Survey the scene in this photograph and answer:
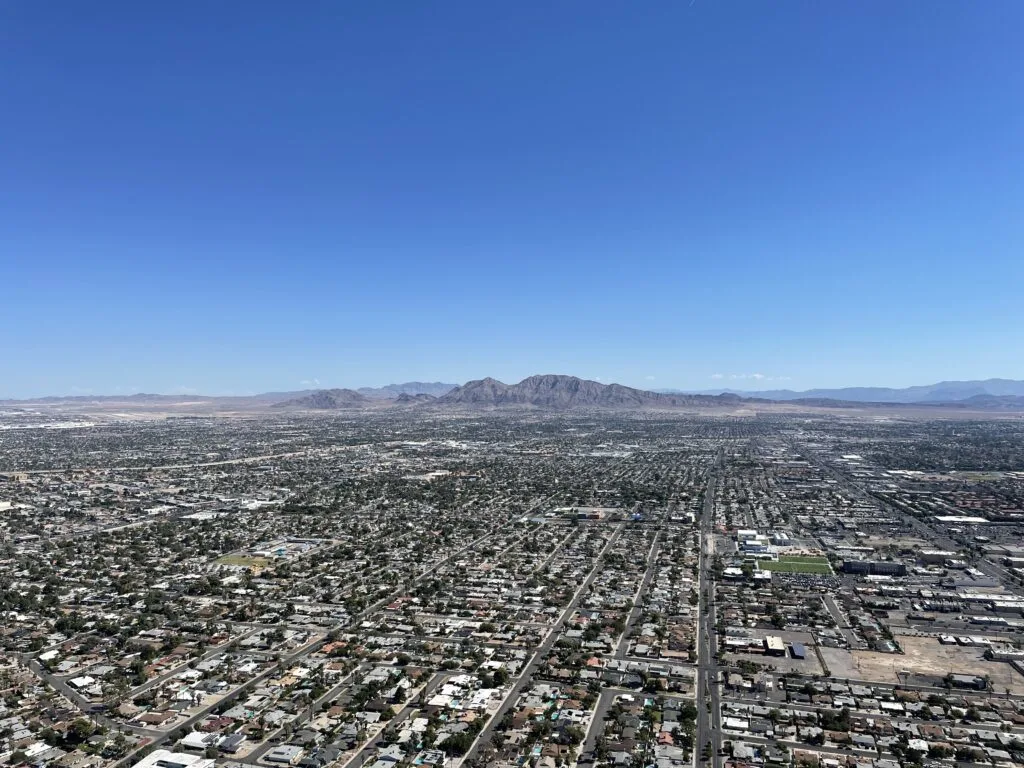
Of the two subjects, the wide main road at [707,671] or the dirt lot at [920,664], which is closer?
the wide main road at [707,671]

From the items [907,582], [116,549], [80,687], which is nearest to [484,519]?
[116,549]

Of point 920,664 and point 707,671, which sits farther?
point 920,664

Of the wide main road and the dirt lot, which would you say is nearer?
the wide main road

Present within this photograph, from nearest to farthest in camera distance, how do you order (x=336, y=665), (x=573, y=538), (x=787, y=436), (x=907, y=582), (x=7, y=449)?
1. (x=336, y=665)
2. (x=907, y=582)
3. (x=573, y=538)
4. (x=7, y=449)
5. (x=787, y=436)

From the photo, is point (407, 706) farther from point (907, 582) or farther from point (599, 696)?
point (907, 582)
